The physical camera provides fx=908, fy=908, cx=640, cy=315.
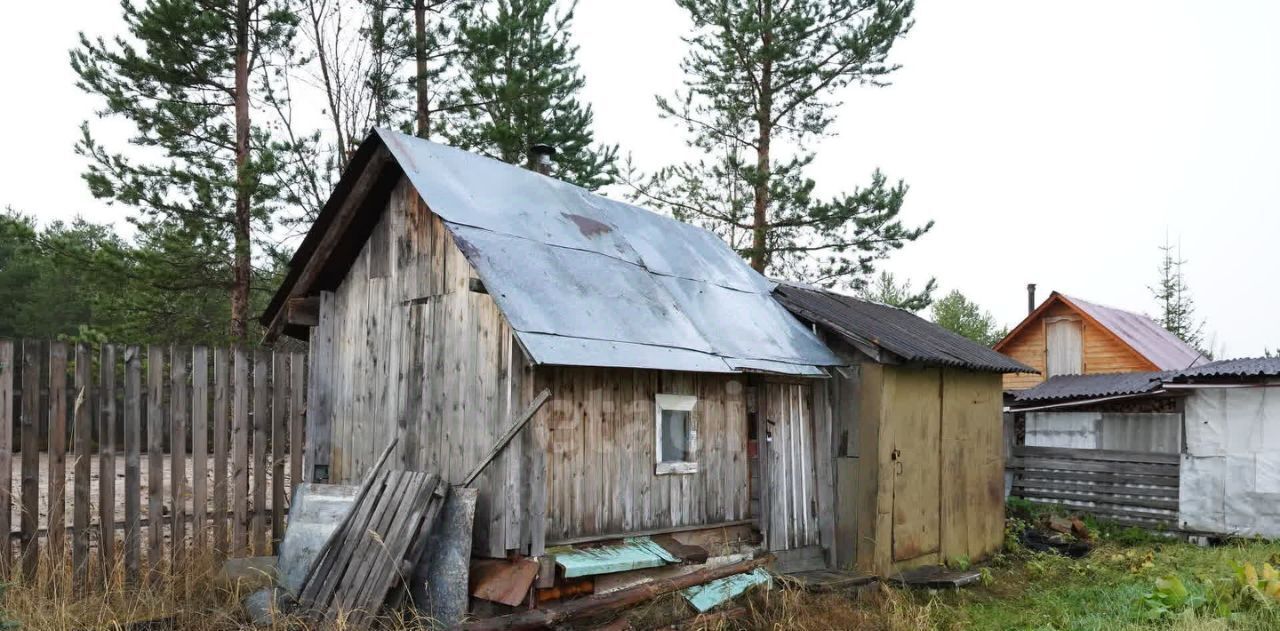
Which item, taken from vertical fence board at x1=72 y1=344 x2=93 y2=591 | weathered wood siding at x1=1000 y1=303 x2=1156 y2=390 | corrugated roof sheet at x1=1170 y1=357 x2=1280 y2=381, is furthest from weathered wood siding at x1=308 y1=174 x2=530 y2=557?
weathered wood siding at x1=1000 y1=303 x2=1156 y2=390

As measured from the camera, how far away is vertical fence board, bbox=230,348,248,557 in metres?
8.47

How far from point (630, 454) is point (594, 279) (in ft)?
5.27

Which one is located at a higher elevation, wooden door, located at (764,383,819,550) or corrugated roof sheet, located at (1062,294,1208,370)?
corrugated roof sheet, located at (1062,294,1208,370)

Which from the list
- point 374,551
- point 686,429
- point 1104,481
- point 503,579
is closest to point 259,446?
point 374,551

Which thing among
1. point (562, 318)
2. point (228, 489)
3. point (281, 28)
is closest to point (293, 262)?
point (228, 489)

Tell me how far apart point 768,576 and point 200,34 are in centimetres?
1318

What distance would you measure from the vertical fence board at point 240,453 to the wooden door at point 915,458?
656 centimetres

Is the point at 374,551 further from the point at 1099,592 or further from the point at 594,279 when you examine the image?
the point at 1099,592

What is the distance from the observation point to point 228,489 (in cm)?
864

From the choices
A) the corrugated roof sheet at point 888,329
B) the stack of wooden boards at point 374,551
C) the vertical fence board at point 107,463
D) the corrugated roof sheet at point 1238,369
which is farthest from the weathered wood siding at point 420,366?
the corrugated roof sheet at point 1238,369

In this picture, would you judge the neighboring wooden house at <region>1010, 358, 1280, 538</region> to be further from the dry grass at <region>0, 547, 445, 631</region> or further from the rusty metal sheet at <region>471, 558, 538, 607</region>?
the dry grass at <region>0, 547, 445, 631</region>

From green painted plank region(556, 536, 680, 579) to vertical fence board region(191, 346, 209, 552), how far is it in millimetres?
3493

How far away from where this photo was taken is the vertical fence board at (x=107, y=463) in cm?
758

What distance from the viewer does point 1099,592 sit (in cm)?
999
